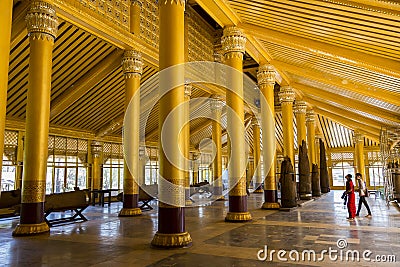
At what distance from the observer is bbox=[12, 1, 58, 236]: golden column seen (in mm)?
6539

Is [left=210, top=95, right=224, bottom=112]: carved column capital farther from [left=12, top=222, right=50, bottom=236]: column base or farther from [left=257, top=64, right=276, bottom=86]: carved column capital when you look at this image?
[left=12, top=222, right=50, bottom=236]: column base

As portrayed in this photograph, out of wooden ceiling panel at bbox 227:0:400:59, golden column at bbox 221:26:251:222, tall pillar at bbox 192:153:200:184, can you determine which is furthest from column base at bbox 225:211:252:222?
tall pillar at bbox 192:153:200:184

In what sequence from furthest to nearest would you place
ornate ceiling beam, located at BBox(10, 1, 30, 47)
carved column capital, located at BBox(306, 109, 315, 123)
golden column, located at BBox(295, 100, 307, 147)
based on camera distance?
carved column capital, located at BBox(306, 109, 315, 123)
golden column, located at BBox(295, 100, 307, 147)
ornate ceiling beam, located at BBox(10, 1, 30, 47)

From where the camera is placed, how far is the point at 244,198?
25.9 ft

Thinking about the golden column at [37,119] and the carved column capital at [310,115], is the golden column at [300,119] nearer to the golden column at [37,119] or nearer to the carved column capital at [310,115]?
the carved column capital at [310,115]

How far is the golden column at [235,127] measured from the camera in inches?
308

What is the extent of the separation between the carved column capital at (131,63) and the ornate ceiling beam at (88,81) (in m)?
0.92

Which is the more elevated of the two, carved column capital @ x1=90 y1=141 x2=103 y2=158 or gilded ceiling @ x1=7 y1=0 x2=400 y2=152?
gilded ceiling @ x1=7 y1=0 x2=400 y2=152

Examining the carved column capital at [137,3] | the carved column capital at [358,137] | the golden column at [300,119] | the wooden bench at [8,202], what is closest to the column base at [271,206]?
the golden column at [300,119]

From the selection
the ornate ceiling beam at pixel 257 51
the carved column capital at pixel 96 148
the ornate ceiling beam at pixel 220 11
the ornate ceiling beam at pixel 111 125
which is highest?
the ornate ceiling beam at pixel 220 11

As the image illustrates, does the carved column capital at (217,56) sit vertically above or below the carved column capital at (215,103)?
above

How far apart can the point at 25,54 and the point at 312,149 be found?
13.5m

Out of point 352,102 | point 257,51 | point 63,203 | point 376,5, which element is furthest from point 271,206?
point 376,5

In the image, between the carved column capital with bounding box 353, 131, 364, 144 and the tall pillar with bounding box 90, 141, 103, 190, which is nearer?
the tall pillar with bounding box 90, 141, 103, 190
